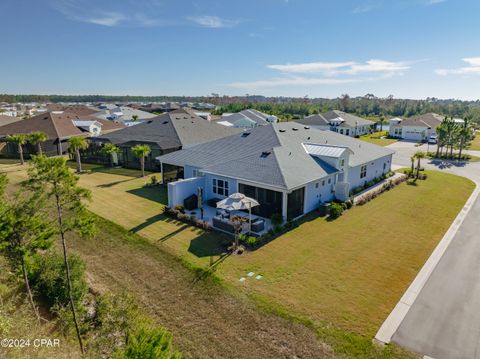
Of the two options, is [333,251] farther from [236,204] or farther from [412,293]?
[236,204]

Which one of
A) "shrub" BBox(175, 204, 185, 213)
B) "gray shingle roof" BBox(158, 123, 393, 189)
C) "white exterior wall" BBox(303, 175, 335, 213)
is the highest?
"gray shingle roof" BBox(158, 123, 393, 189)

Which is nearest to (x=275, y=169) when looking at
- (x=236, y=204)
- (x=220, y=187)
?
(x=220, y=187)

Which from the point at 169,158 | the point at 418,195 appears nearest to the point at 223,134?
the point at 169,158

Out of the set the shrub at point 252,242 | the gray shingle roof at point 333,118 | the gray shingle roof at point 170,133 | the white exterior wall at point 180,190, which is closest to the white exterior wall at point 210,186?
the white exterior wall at point 180,190

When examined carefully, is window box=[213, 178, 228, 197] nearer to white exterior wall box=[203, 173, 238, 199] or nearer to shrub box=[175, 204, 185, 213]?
white exterior wall box=[203, 173, 238, 199]

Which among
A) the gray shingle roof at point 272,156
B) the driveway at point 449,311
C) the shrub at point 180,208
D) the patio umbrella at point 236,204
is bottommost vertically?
the driveway at point 449,311

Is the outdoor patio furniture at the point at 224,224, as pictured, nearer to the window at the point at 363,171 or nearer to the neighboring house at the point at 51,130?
the window at the point at 363,171

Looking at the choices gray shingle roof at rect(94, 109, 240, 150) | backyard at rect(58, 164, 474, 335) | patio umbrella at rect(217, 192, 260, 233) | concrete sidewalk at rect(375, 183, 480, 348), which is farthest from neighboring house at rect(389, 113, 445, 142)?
patio umbrella at rect(217, 192, 260, 233)
